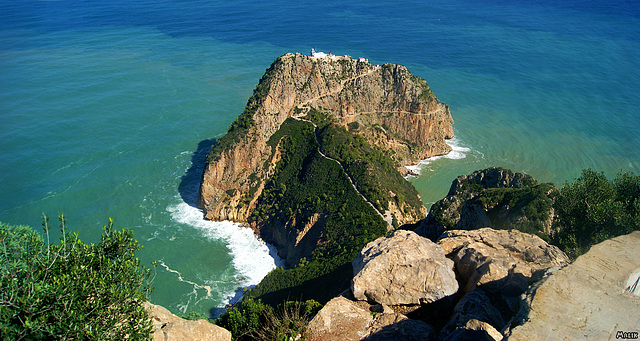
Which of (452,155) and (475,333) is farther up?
(475,333)

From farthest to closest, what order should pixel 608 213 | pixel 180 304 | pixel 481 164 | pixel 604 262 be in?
pixel 481 164 → pixel 180 304 → pixel 608 213 → pixel 604 262

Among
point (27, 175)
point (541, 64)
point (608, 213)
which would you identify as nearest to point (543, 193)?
point (608, 213)

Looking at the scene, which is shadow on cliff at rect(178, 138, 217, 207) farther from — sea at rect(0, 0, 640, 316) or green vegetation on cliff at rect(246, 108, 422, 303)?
green vegetation on cliff at rect(246, 108, 422, 303)

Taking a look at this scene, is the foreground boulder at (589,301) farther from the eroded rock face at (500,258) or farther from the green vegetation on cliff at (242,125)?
the green vegetation on cliff at (242,125)

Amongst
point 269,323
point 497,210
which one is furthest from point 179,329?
point 497,210

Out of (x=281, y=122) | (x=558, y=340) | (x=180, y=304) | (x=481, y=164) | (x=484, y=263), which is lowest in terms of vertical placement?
(x=180, y=304)

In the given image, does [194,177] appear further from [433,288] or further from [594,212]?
[594,212]

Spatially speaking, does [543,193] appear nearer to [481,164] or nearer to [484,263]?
[484,263]
